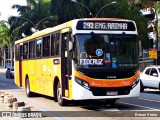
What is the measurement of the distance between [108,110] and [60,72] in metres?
2.42

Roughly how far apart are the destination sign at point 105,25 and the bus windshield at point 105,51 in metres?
0.29

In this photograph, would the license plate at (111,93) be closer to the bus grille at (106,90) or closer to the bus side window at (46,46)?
the bus grille at (106,90)

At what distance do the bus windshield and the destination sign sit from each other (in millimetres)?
291

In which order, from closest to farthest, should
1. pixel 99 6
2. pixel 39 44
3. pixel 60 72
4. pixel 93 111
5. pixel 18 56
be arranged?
1. pixel 93 111
2. pixel 60 72
3. pixel 39 44
4. pixel 18 56
5. pixel 99 6

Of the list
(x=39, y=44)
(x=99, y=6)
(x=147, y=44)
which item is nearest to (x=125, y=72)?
(x=39, y=44)

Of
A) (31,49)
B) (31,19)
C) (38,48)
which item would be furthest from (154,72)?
(31,19)

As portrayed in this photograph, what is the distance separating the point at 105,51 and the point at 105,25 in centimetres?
102

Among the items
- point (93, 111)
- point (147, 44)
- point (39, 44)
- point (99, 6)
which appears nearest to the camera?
point (93, 111)

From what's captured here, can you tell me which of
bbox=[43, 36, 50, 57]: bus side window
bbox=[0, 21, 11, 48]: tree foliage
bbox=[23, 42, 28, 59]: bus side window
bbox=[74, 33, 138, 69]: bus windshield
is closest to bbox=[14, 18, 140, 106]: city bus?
bbox=[74, 33, 138, 69]: bus windshield

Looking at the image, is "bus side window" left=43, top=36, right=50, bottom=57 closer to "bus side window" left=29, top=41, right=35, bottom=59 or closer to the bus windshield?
"bus side window" left=29, top=41, right=35, bottom=59

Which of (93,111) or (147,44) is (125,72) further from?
(147,44)

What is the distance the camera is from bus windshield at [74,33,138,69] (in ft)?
44.8

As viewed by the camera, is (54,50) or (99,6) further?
(99,6)

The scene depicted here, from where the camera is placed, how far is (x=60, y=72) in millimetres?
15188
